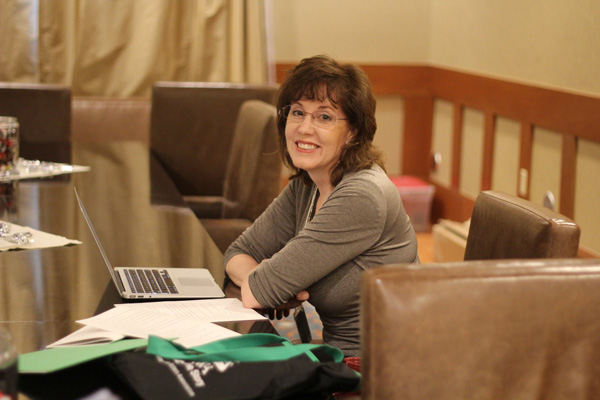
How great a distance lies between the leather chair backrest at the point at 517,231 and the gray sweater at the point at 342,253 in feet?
0.53

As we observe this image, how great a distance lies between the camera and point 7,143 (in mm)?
2771

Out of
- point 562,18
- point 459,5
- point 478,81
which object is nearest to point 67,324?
point 562,18

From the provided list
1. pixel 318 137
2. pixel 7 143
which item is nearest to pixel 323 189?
pixel 318 137

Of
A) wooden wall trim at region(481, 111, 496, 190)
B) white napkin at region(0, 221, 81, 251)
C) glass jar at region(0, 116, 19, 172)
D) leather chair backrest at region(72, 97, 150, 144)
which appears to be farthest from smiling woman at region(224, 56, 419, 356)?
wooden wall trim at region(481, 111, 496, 190)

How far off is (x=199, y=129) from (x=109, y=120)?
0.74 m

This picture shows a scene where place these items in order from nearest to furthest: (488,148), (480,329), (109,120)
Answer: (480,329) < (109,120) < (488,148)

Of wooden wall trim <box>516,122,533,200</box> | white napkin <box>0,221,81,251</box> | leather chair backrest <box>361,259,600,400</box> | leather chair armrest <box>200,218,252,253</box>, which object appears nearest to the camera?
leather chair backrest <box>361,259,600,400</box>

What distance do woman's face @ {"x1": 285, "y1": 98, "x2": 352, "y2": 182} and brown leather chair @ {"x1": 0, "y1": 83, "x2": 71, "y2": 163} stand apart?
6.23ft

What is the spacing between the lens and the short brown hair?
1.77 metres

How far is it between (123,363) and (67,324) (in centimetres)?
32

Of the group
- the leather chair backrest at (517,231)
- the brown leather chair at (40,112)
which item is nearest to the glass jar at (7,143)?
the brown leather chair at (40,112)

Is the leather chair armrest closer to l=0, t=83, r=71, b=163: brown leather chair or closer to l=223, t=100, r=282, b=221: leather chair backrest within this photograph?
l=223, t=100, r=282, b=221: leather chair backrest

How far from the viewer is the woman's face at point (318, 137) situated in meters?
1.79

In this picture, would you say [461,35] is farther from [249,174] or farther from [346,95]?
[346,95]
